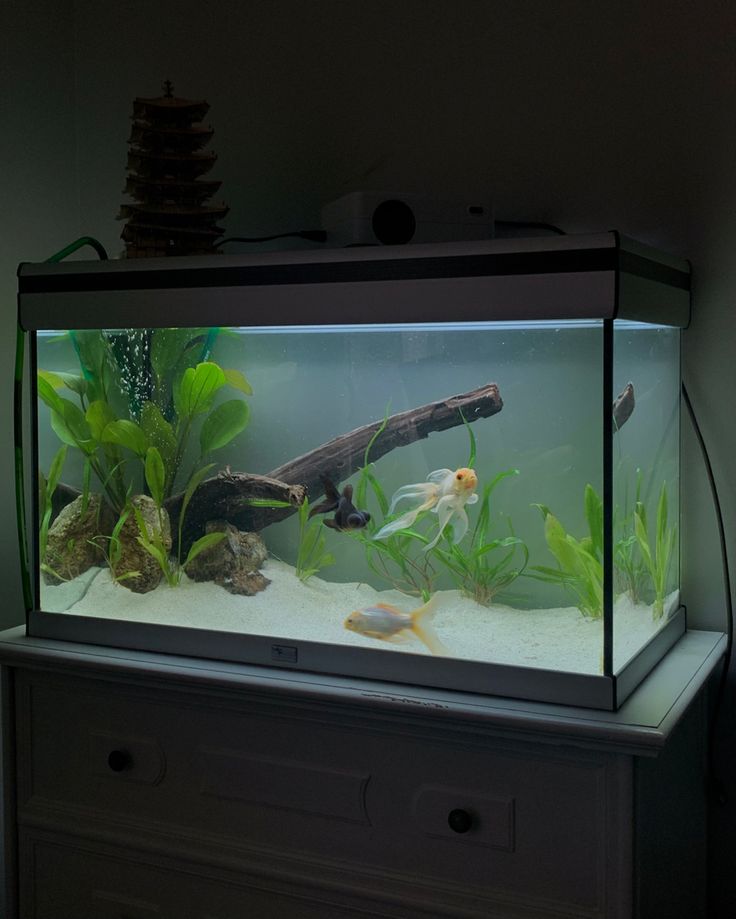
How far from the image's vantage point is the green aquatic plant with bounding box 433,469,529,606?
1.42 meters

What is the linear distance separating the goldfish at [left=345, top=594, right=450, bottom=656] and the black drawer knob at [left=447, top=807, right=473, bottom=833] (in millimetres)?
211

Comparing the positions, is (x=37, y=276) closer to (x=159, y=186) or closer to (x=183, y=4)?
(x=159, y=186)

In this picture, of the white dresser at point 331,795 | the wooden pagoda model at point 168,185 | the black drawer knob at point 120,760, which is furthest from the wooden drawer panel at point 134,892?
the wooden pagoda model at point 168,185

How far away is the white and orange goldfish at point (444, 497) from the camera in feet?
4.69

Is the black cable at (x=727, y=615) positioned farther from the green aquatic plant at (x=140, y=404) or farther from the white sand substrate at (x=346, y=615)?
the green aquatic plant at (x=140, y=404)

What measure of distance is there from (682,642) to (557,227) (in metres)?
0.73

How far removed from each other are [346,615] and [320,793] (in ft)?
0.84

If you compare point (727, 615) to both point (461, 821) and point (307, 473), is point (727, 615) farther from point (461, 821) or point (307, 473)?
point (307, 473)

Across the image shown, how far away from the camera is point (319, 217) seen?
201 centimetres

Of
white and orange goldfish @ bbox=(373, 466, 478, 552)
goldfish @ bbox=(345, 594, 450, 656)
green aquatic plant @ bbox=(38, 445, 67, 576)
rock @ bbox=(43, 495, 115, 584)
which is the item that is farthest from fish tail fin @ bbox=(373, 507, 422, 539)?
green aquatic plant @ bbox=(38, 445, 67, 576)

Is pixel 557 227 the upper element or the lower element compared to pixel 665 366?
upper

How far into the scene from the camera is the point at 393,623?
1.49 metres

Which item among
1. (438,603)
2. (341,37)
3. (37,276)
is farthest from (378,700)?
(341,37)

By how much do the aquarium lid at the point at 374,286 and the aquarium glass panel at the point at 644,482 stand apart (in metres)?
0.06
